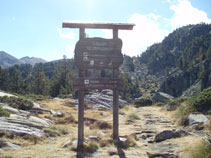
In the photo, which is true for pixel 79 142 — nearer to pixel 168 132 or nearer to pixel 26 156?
pixel 26 156

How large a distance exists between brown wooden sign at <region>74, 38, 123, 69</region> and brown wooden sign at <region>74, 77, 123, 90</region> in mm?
716

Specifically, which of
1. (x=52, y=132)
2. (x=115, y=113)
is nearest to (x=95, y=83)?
(x=115, y=113)

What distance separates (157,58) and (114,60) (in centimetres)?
18523

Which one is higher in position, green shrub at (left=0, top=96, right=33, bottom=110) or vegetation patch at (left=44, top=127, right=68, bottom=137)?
green shrub at (left=0, top=96, right=33, bottom=110)

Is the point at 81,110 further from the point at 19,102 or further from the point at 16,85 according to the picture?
the point at 16,85

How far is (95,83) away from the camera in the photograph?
1105cm

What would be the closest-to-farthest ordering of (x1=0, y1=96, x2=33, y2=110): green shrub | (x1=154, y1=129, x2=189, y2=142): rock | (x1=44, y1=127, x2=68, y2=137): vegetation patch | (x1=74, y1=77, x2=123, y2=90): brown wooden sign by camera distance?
(x1=74, y1=77, x2=123, y2=90): brown wooden sign, (x1=154, y1=129, x2=189, y2=142): rock, (x1=44, y1=127, x2=68, y2=137): vegetation patch, (x1=0, y1=96, x2=33, y2=110): green shrub

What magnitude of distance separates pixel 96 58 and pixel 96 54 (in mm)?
229

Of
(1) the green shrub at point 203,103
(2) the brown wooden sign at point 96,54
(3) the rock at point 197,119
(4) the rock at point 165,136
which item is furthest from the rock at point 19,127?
(1) the green shrub at point 203,103

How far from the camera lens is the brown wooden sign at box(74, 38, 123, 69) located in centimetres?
1116

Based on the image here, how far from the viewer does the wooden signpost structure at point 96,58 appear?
11.0 meters

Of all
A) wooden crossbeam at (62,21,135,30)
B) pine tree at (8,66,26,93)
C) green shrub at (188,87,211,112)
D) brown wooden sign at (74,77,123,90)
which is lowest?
pine tree at (8,66,26,93)

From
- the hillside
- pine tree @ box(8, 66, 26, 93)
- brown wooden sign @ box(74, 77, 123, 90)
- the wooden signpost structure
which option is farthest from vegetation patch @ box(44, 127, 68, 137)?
the hillside

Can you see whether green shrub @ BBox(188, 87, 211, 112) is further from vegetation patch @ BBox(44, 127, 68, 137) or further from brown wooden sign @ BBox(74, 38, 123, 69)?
vegetation patch @ BBox(44, 127, 68, 137)
